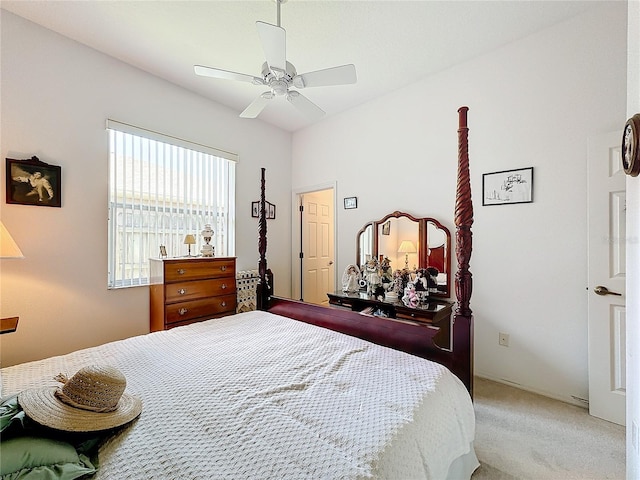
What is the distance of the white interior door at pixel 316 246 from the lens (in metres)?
4.53

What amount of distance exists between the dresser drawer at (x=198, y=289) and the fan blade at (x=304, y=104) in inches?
76.2

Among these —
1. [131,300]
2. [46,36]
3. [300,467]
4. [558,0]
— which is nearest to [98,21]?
[46,36]

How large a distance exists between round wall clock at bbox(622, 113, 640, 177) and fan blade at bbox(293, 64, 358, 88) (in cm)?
141

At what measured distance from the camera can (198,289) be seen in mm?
2889

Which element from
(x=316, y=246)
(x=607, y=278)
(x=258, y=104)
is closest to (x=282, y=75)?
(x=258, y=104)

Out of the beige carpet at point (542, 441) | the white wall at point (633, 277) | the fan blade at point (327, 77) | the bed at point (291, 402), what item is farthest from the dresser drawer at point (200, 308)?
the white wall at point (633, 277)

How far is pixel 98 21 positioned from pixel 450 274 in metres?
3.84

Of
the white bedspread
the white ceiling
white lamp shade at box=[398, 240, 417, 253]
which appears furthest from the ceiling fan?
white lamp shade at box=[398, 240, 417, 253]

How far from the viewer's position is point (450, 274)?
9.57 ft

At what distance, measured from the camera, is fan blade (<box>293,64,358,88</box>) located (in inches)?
72.9

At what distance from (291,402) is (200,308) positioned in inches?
84.8

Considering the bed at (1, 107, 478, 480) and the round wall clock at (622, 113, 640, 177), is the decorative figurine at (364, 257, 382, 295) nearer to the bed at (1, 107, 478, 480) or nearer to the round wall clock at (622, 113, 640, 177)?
the bed at (1, 107, 478, 480)

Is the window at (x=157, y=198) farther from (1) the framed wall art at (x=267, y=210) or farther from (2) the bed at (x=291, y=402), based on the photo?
(2) the bed at (x=291, y=402)

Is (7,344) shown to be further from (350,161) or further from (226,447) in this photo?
(350,161)
